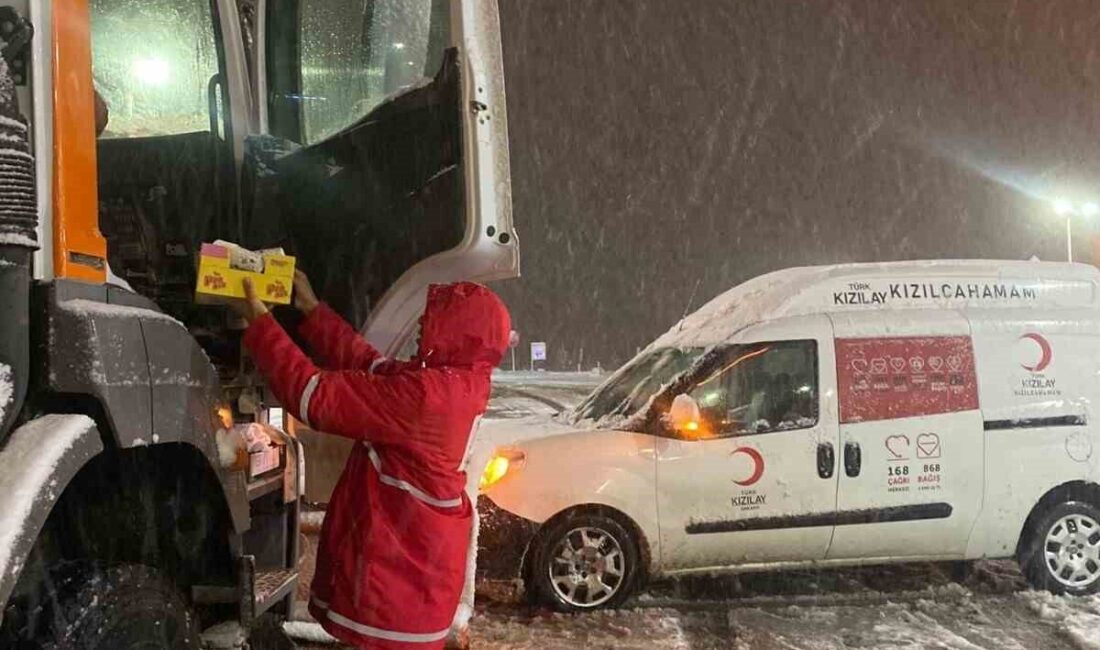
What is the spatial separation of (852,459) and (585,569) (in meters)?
1.77

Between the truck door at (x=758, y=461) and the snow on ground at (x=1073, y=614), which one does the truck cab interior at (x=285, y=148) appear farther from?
the snow on ground at (x=1073, y=614)

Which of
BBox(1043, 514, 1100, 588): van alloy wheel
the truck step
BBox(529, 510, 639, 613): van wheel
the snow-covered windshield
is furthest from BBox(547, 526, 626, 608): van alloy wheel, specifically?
BBox(1043, 514, 1100, 588): van alloy wheel

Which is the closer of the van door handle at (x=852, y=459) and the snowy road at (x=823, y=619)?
the snowy road at (x=823, y=619)

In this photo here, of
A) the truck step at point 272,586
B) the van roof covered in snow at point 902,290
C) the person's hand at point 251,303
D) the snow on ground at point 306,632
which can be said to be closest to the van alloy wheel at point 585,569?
the van roof covered in snow at point 902,290

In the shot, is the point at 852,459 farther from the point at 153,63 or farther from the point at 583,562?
the point at 153,63

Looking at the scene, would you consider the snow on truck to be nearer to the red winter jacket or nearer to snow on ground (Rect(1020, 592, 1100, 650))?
the red winter jacket

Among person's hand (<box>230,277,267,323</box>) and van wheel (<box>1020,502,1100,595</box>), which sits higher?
person's hand (<box>230,277,267,323</box>)

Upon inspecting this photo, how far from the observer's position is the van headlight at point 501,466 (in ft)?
18.9

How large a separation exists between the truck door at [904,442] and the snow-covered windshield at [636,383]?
100 centimetres

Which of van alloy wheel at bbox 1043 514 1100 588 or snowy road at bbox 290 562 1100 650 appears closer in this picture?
snowy road at bbox 290 562 1100 650

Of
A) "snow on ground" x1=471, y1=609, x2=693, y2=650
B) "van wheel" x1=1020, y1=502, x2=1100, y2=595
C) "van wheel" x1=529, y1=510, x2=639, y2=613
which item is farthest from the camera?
"van wheel" x1=1020, y1=502, x2=1100, y2=595

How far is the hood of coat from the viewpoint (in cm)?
273

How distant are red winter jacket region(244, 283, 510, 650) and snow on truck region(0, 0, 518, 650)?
0.23 meters

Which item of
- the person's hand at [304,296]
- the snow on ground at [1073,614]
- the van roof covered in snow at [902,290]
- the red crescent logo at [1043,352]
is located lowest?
the snow on ground at [1073,614]
